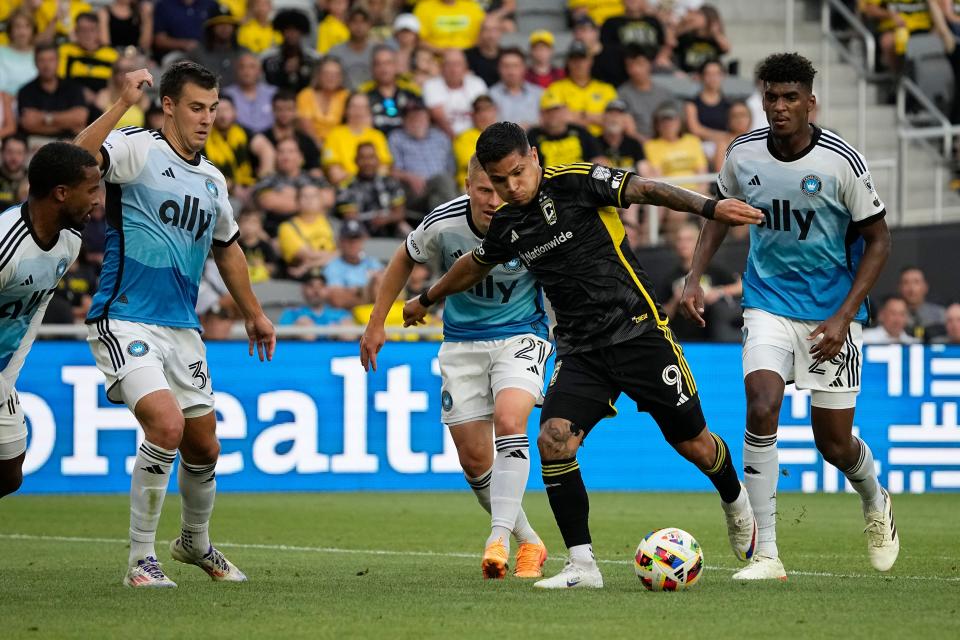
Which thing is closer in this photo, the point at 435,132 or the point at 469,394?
the point at 469,394

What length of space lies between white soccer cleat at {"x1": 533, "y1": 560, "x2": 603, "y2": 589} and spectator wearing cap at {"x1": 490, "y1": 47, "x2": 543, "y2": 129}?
12200 mm

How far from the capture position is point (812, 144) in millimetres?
8305

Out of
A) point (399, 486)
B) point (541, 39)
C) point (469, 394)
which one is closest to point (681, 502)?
point (399, 486)

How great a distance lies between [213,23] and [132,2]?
1.29 m

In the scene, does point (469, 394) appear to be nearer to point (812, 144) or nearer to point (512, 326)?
point (512, 326)

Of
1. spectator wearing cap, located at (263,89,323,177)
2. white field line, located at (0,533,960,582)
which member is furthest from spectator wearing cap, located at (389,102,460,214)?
white field line, located at (0,533,960,582)

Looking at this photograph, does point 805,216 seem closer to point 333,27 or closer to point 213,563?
point 213,563

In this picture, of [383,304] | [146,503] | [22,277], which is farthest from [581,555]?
[22,277]

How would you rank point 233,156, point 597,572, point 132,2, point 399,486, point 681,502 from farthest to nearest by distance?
point 132,2
point 233,156
point 399,486
point 681,502
point 597,572

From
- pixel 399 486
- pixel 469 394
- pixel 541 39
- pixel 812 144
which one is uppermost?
pixel 541 39

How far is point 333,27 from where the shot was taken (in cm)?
2005

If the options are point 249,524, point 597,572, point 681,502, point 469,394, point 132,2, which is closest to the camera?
point 597,572

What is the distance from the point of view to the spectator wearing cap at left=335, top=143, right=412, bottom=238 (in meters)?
17.8

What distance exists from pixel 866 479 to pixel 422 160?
1065 cm
